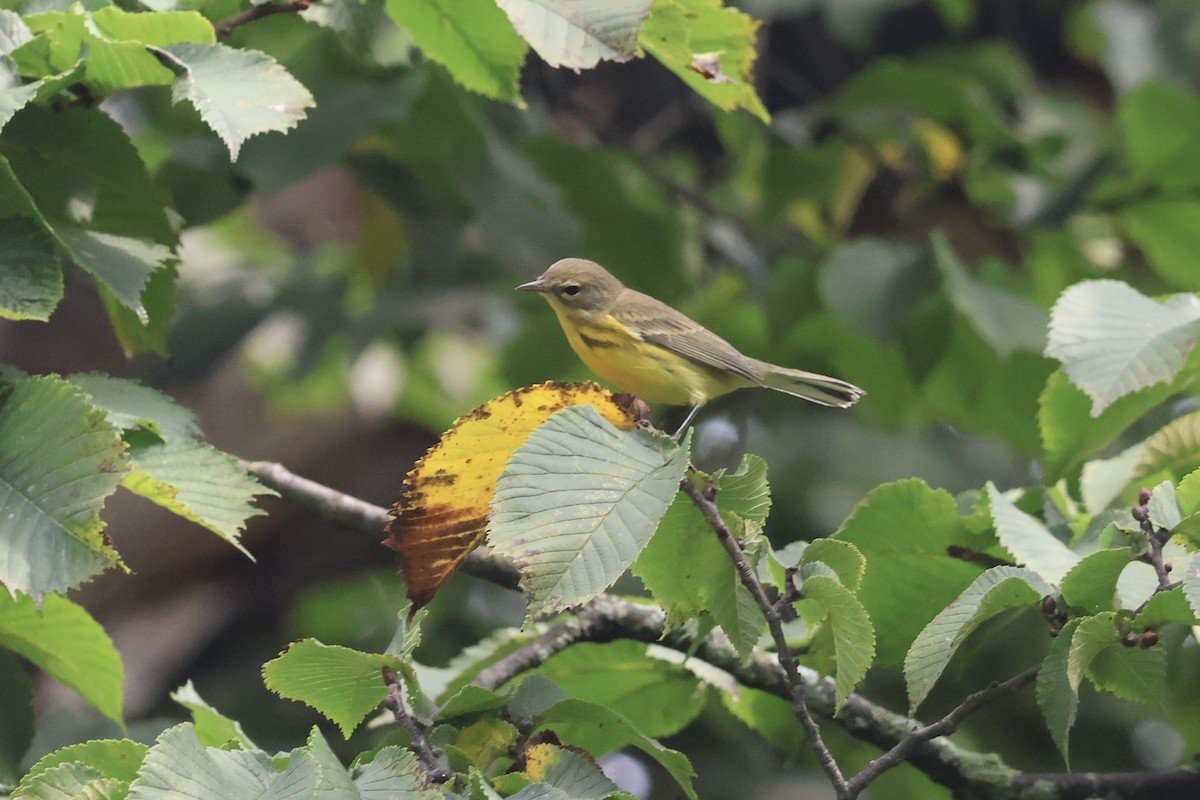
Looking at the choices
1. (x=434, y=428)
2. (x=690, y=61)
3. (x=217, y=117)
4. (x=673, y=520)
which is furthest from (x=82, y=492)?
(x=434, y=428)

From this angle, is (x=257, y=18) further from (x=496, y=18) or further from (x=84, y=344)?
(x=84, y=344)

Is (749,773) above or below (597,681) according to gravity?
below

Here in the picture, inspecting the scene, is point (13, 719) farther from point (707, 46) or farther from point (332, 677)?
point (707, 46)

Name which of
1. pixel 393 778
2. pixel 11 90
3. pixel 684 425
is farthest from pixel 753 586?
pixel 11 90

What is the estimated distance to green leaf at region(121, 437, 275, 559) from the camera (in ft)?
5.77

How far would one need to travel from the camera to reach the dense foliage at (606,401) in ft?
5.36

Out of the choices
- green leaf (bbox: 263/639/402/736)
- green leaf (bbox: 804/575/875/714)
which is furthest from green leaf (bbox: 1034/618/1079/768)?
green leaf (bbox: 263/639/402/736)

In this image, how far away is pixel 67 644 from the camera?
2.00 metres

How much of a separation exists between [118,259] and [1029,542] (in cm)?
151

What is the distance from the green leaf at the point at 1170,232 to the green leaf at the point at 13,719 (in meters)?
3.42

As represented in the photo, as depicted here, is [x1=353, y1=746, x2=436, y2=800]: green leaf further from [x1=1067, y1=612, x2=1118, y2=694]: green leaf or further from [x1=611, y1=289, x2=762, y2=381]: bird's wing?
[x1=611, y1=289, x2=762, y2=381]: bird's wing

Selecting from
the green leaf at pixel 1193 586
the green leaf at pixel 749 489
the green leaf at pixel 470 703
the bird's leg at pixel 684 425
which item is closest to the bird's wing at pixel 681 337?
the bird's leg at pixel 684 425

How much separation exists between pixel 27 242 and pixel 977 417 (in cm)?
309

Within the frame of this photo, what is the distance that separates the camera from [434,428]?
6562 millimetres
